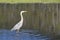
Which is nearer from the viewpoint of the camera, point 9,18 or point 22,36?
point 22,36

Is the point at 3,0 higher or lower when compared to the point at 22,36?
higher

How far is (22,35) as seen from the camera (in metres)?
6.10

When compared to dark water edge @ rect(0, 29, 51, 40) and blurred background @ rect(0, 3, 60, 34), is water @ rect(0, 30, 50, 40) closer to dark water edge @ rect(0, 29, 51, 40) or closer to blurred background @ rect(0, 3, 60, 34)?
dark water edge @ rect(0, 29, 51, 40)

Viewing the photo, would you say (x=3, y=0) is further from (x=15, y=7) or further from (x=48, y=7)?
(x=48, y=7)

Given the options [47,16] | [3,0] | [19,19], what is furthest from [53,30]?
[3,0]

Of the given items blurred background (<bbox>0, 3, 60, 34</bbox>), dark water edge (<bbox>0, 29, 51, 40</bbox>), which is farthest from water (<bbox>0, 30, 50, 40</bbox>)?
blurred background (<bbox>0, 3, 60, 34</bbox>)

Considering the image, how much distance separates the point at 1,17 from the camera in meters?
6.57

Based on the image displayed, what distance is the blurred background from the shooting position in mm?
6336

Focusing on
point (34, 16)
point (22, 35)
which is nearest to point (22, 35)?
point (22, 35)

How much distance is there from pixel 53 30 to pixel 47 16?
312mm

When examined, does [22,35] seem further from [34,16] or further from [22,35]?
[34,16]

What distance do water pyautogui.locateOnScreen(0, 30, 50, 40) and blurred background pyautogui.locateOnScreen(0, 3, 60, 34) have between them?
0.50 feet

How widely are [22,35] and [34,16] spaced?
55 centimetres

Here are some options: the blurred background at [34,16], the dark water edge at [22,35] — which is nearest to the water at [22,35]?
the dark water edge at [22,35]
